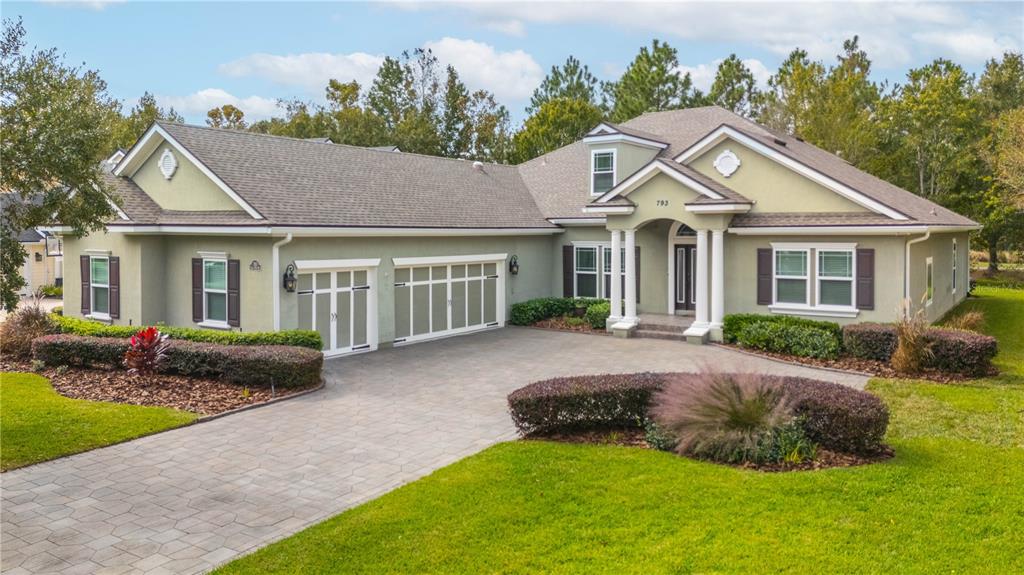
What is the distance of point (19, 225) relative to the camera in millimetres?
10344

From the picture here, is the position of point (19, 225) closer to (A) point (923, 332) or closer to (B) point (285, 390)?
(B) point (285, 390)

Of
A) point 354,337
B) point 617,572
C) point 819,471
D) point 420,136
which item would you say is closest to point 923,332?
point 819,471

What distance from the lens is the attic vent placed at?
60.0 feet

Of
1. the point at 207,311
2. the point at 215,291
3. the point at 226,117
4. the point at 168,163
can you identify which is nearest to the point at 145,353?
the point at 215,291

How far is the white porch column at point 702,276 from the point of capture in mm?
19781

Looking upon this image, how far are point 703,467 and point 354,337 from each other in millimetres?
11346

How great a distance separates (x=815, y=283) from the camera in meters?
18.9

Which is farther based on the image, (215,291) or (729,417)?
(215,291)

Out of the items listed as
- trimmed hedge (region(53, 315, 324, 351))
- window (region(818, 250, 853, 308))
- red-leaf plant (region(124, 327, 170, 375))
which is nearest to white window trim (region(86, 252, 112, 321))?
trimmed hedge (region(53, 315, 324, 351))

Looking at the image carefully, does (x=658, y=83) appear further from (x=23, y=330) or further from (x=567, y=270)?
(x=23, y=330)

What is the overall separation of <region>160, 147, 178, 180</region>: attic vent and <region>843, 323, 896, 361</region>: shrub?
16.6 metres

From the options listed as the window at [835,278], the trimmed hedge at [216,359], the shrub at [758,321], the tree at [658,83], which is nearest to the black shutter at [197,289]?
the trimmed hedge at [216,359]

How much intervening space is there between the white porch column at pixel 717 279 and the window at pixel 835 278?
7.97 feet

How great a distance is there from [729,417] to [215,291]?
12.9 meters
